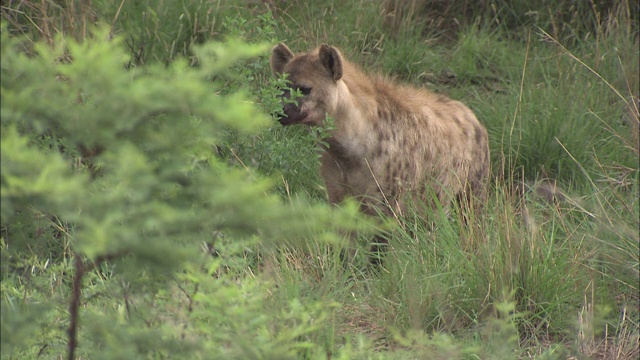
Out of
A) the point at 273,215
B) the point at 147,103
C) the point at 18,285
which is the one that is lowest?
the point at 18,285

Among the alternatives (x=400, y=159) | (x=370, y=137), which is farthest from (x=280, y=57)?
(x=400, y=159)

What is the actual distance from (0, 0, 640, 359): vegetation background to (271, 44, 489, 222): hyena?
0.17 m

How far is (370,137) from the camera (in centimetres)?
522

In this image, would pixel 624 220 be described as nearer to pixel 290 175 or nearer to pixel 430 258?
pixel 430 258

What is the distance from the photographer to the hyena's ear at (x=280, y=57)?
5.23 metres

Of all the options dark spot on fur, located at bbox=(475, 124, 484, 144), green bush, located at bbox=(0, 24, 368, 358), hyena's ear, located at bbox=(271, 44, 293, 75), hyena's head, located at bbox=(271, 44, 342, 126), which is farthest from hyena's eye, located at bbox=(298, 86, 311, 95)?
green bush, located at bbox=(0, 24, 368, 358)

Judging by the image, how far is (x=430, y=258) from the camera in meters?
4.37

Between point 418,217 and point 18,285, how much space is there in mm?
1923

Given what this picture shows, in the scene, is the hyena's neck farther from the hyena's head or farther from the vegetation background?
the vegetation background

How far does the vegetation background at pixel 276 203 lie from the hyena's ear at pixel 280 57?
0.10 meters

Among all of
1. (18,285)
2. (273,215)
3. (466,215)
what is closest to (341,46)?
(466,215)

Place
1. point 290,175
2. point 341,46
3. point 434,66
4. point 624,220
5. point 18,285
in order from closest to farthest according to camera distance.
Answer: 1. point 18,285
2. point 624,220
3. point 290,175
4. point 341,46
5. point 434,66

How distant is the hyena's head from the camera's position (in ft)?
16.6

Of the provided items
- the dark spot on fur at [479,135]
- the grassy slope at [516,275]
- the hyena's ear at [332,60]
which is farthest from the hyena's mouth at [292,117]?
the dark spot on fur at [479,135]
